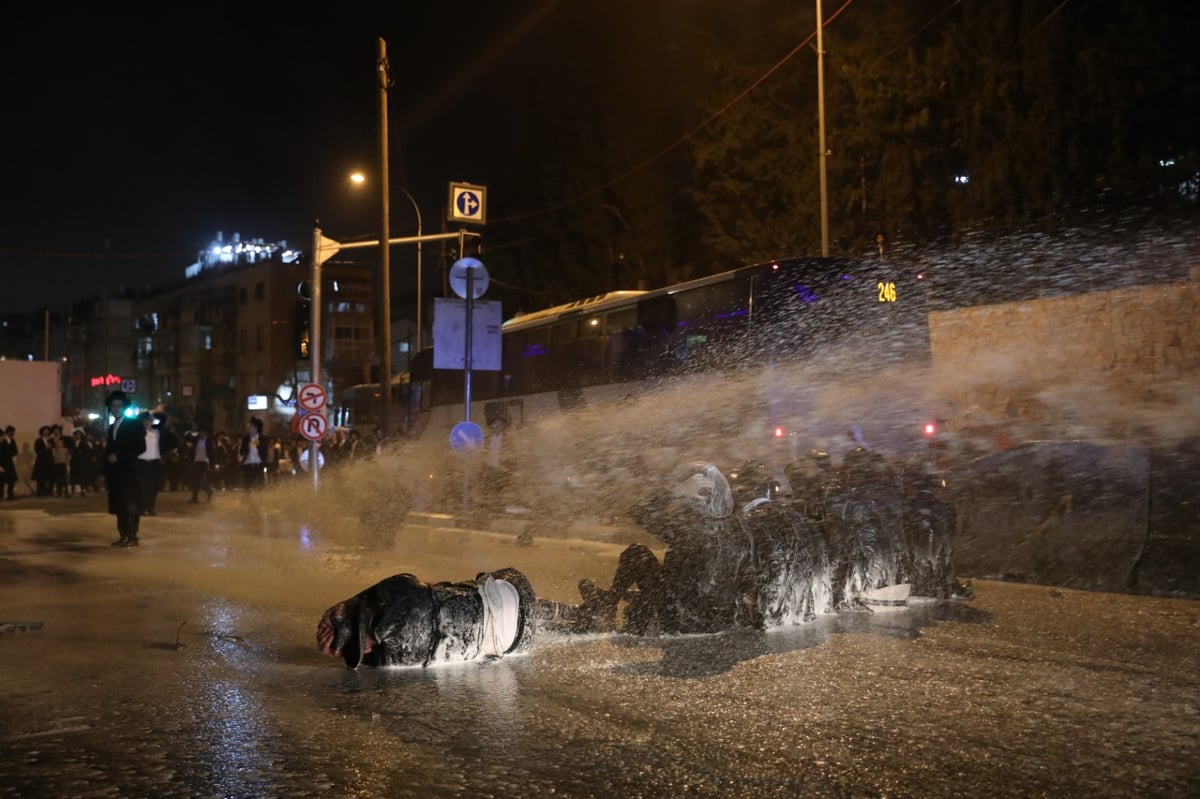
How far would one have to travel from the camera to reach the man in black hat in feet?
43.8

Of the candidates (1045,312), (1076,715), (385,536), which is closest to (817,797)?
(1076,715)

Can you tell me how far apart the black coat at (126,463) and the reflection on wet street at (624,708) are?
14.1 ft

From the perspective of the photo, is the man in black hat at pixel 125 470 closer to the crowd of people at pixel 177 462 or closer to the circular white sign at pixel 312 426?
the crowd of people at pixel 177 462

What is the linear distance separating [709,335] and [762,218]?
53.7 ft

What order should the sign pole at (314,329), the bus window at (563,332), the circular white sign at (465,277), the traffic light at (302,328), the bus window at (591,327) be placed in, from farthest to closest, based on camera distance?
the traffic light at (302,328) < the sign pole at (314,329) < the bus window at (563,332) < the bus window at (591,327) < the circular white sign at (465,277)

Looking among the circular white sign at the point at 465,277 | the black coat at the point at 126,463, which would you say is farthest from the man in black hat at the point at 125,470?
the circular white sign at the point at 465,277

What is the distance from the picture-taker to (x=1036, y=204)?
23.8 m

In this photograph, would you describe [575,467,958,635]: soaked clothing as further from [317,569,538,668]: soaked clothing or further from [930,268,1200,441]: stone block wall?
[930,268,1200,441]: stone block wall

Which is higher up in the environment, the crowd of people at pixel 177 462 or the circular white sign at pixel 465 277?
the circular white sign at pixel 465 277

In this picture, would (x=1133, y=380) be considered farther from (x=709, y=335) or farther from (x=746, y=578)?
(x=746, y=578)

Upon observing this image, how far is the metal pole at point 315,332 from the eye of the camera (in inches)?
884

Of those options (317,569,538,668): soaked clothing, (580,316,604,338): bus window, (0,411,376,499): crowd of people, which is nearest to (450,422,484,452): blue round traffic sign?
(0,411,376,499): crowd of people

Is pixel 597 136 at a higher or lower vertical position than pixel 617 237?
higher

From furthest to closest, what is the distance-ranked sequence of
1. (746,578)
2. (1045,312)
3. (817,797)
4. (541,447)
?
(541,447) → (1045,312) → (746,578) → (817,797)
